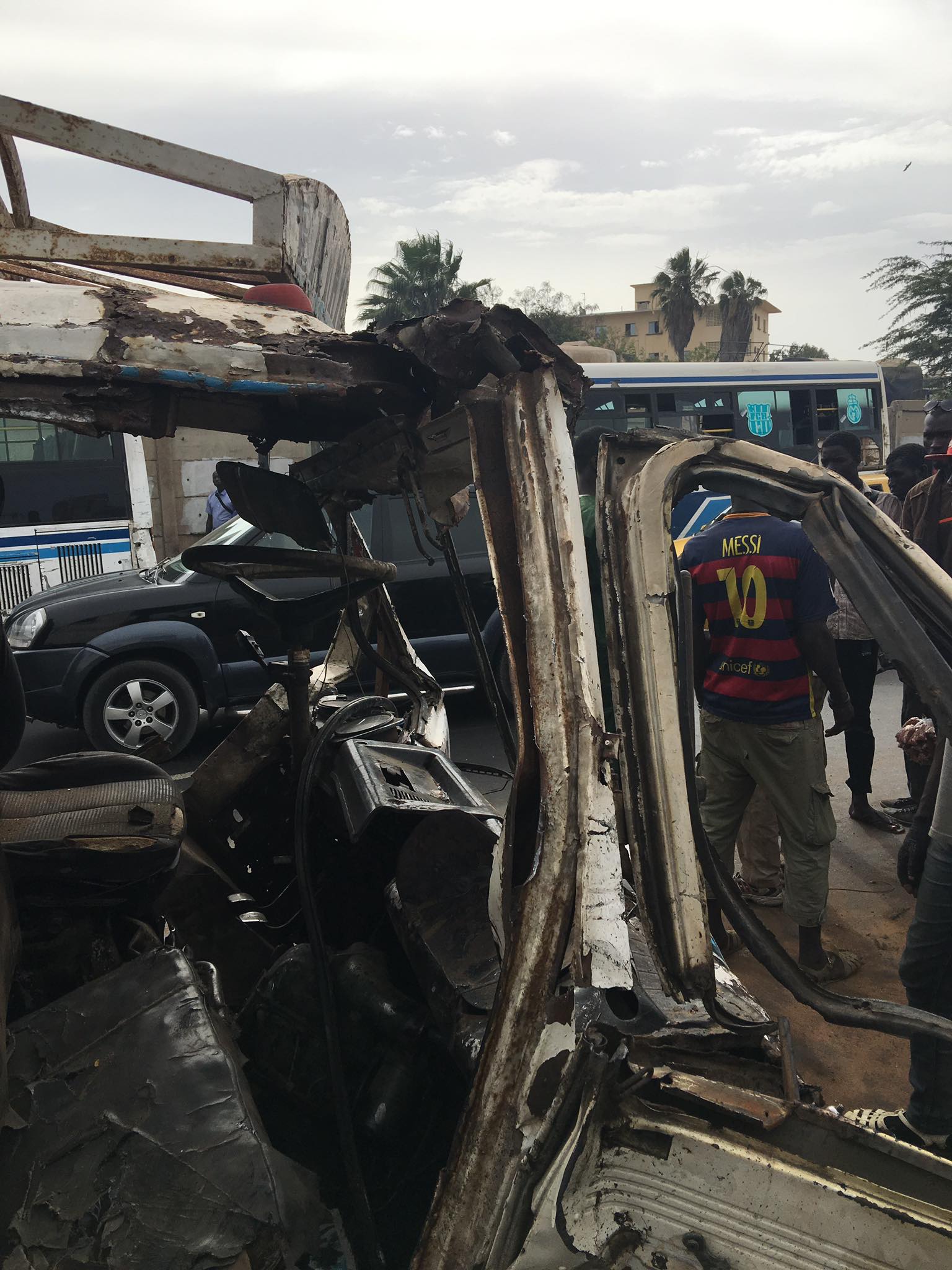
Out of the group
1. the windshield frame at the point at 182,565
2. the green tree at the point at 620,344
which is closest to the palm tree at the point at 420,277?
the green tree at the point at 620,344

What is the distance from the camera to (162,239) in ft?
6.48

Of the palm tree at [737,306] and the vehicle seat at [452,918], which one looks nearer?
the vehicle seat at [452,918]

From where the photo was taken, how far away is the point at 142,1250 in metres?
1.47

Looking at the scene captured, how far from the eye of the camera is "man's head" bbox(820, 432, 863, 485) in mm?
5391

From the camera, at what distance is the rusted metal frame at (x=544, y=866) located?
1.28 meters

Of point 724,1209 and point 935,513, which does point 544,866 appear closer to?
point 724,1209

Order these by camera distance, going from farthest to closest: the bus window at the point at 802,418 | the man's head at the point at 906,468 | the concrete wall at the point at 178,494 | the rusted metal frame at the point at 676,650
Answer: the concrete wall at the point at 178,494, the bus window at the point at 802,418, the man's head at the point at 906,468, the rusted metal frame at the point at 676,650

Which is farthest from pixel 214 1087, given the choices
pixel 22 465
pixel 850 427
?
pixel 850 427

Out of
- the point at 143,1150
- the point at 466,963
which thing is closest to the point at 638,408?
the point at 466,963

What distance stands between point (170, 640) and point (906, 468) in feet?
16.8

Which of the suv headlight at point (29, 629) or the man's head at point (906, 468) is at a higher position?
the man's head at point (906, 468)

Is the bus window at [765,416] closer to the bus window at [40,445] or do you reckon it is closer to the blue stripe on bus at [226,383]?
the bus window at [40,445]

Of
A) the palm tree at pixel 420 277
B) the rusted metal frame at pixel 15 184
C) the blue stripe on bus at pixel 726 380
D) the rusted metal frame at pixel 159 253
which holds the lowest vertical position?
the rusted metal frame at pixel 159 253

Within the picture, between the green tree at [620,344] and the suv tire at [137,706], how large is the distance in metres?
36.4
